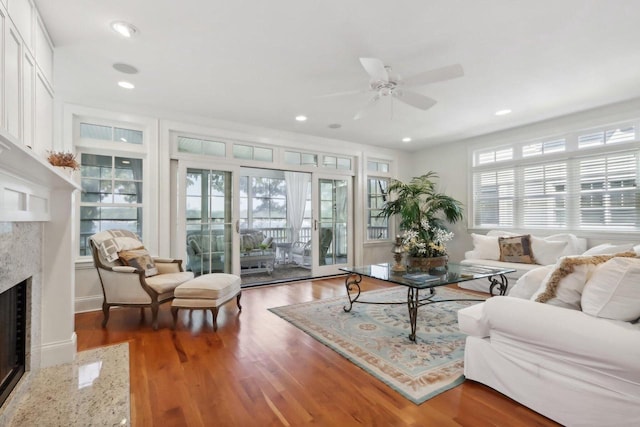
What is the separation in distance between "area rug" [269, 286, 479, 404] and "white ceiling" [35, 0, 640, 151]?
252 cm

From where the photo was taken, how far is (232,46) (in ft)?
8.92

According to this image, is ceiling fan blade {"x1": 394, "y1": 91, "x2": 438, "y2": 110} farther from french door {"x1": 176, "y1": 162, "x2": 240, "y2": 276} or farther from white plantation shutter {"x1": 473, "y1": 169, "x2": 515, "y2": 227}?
white plantation shutter {"x1": 473, "y1": 169, "x2": 515, "y2": 227}

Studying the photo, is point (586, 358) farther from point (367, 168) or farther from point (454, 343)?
point (367, 168)

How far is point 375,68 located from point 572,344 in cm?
219

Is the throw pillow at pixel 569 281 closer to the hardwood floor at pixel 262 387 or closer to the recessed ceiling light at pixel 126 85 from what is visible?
the hardwood floor at pixel 262 387

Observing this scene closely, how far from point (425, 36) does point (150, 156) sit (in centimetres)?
354

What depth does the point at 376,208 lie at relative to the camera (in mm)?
6523

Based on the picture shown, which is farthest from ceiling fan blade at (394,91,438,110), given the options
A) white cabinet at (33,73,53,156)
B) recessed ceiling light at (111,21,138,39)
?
white cabinet at (33,73,53,156)

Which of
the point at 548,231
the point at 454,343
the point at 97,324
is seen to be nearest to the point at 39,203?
the point at 97,324

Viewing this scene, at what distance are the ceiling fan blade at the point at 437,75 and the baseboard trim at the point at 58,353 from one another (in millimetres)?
3344

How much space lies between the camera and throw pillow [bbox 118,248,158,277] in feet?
11.1

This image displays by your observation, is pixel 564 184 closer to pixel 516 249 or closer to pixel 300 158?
pixel 516 249

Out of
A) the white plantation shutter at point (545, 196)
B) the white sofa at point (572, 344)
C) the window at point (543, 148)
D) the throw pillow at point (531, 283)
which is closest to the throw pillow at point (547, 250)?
the white plantation shutter at point (545, 196)

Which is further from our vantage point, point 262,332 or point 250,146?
point 250,146
